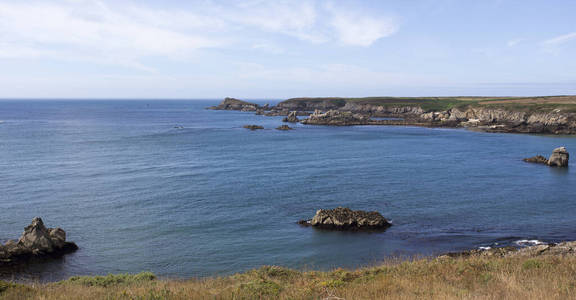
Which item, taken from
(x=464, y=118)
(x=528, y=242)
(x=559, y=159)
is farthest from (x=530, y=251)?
(x=464, y=118)

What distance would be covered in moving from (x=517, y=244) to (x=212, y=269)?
19996 millimetres

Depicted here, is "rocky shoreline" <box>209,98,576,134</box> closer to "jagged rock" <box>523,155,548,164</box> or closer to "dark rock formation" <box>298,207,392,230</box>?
"jagged rock" <box>523,155,548,164</box>

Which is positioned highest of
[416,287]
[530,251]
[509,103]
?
[509,103]

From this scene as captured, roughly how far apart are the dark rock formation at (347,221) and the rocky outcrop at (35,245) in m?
16.9

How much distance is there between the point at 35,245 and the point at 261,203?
1774cm

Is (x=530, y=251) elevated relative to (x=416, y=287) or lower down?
lower down

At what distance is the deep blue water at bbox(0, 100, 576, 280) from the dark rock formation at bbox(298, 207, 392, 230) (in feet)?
3.31

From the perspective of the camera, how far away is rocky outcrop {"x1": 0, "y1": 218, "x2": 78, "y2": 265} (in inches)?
944

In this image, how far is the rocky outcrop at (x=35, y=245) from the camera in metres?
24.0

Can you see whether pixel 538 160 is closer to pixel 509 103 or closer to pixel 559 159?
pixel 559 159

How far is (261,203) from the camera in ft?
117

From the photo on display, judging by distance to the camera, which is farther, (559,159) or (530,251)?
(559,159)

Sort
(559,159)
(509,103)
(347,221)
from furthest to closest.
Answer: (509,103) < (559,159) < (347,221)

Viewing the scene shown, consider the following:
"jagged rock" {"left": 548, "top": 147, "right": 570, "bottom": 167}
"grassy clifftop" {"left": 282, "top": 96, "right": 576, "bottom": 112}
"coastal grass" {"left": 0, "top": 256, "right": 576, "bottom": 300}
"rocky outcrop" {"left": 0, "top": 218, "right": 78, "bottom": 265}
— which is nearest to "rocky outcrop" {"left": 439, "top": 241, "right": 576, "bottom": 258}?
"coastal grass" {"left": 0, "top": 256, "right": 576, "bottom": 300}
